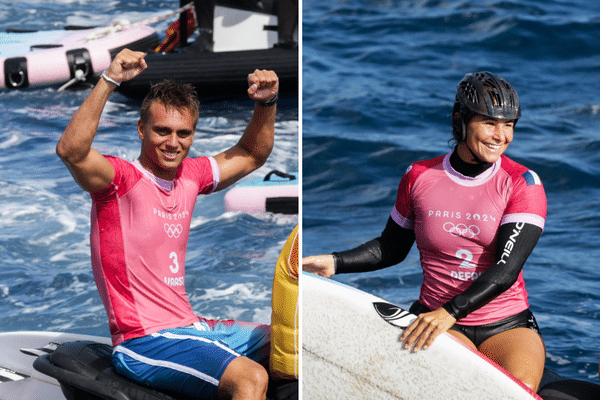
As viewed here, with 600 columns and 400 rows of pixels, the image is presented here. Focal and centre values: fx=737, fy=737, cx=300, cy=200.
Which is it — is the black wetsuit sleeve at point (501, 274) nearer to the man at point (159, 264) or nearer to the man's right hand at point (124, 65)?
the man at point (159, 264)

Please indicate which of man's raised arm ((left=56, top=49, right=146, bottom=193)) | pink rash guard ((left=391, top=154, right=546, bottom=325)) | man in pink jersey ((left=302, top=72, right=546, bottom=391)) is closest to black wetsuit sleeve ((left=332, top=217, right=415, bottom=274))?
man in pink jersey ((left=302, top=72, right=546, bottom=391))

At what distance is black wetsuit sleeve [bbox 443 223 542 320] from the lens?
272 cm

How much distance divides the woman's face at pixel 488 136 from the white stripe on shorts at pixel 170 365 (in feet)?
4.41

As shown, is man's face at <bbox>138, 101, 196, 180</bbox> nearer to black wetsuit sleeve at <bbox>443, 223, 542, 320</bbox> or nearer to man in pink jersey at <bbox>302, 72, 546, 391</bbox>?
man in pink jersey at <bbox>302, 72, 546, 391</bbox>

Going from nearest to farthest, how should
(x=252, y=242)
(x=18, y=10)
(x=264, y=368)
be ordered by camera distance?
(x=264, y=368) < (x=252, y=242) < (x=18, y=10)

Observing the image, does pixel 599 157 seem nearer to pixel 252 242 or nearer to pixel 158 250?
pixel 252 242

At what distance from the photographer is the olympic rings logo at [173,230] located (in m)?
2.61

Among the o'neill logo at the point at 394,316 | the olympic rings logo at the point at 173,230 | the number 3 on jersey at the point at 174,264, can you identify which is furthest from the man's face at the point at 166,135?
the o'neill logo at the point at 394,316

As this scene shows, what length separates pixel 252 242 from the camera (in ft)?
24.0

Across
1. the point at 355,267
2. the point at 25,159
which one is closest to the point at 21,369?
the point at 355,267

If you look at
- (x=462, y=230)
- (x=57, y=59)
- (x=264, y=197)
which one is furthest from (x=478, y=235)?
(x=57, y=59)

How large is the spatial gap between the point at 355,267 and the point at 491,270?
62cm

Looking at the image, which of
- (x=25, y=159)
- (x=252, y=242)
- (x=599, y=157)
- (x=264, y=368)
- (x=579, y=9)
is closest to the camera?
(x=264, y=368)

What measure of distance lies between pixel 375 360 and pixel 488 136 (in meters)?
0.98
